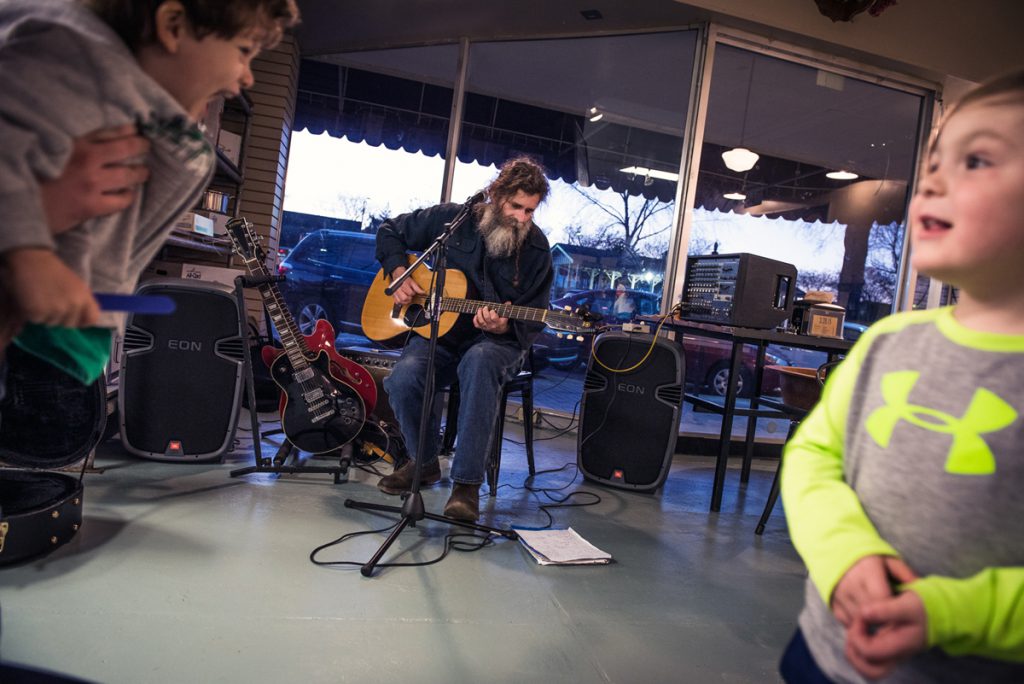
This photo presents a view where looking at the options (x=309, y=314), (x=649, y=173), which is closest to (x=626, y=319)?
(x=649, y=173)

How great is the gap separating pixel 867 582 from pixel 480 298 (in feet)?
7.90

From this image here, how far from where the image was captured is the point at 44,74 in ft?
1.55

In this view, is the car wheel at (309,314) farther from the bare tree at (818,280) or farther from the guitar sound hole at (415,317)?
the bare tree at (818,280)

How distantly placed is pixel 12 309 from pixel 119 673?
41.6 inches

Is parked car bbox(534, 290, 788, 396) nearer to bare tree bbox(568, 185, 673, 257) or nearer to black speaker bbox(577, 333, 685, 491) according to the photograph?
bare tree bbox(568, 185, 673, 257)

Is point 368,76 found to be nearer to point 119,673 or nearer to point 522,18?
point 522,18

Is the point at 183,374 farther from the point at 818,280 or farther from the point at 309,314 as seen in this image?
the point at 818,280

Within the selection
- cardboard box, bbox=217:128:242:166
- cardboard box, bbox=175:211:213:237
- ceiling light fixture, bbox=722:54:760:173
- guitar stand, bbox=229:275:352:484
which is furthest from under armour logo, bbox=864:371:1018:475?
ceiling light fixture, bbox=722:54:760:173

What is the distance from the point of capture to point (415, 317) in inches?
116

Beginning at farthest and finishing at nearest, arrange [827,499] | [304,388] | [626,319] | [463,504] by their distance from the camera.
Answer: [626,319]
[304,388]
[463,504]
[827,499]

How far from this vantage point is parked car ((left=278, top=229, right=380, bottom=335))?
491 centimetres

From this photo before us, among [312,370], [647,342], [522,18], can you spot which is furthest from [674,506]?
[522,18]

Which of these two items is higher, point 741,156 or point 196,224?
point 741,156

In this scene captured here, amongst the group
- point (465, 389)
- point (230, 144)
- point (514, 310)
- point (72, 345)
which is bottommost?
point (465, 389)
